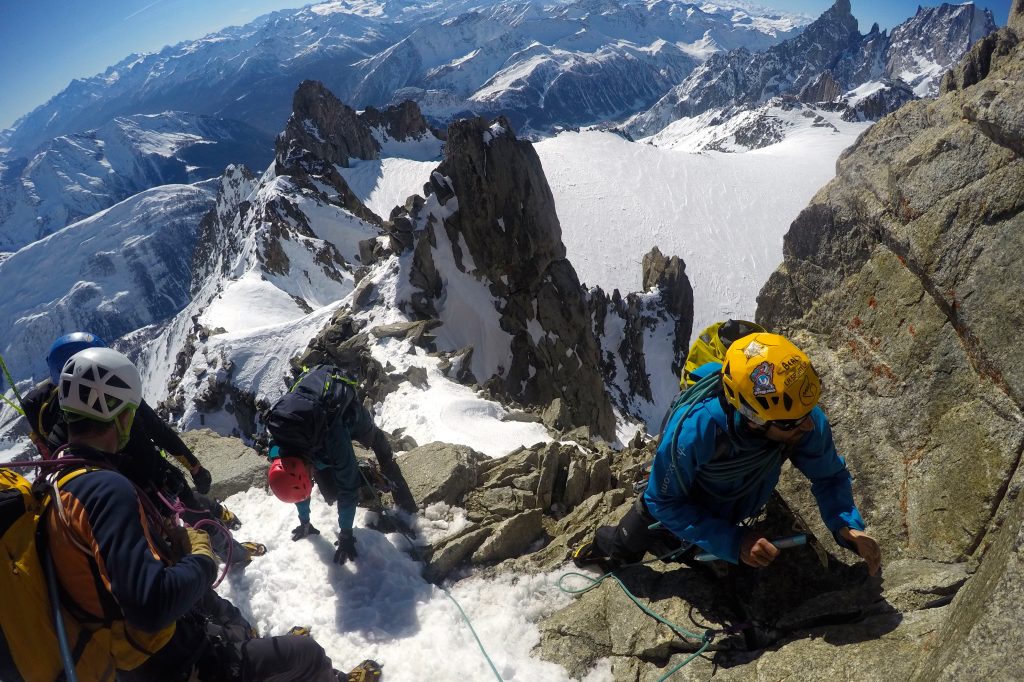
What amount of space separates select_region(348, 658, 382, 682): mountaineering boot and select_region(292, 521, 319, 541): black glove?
2093 millimetres

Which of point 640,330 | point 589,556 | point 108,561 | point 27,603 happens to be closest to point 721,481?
point 589,556

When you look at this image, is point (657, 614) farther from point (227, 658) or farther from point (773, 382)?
point (227, 658)

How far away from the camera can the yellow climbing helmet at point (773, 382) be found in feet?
11.4

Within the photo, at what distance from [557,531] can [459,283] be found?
22903 mm

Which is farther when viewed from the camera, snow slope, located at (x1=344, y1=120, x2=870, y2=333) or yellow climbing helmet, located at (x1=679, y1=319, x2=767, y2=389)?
snow slope, located at (x1=344, y1=120, x2=870, y2=333)

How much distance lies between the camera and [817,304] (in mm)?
5965

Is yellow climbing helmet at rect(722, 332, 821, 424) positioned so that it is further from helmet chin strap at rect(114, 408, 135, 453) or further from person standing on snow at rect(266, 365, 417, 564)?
person standing on snow at rect(266, 365, 417, 564)

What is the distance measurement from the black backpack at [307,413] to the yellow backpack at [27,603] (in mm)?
2824

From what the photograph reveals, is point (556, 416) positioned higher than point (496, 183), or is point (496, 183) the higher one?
point (496, 183)

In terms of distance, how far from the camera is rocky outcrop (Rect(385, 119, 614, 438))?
27.7 meters

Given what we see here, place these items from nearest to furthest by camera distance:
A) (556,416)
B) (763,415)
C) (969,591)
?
(969,591) < (763,415) < (556,416)

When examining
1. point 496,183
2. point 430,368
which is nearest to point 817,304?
A: point 430,368

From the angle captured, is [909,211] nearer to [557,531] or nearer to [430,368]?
[557,531]

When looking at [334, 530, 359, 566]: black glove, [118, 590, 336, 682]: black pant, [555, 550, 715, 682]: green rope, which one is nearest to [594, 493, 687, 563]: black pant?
[555, 550, 715, 682]: green rope
